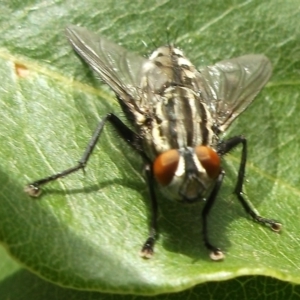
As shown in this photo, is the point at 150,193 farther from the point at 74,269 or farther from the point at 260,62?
the point at 260,62

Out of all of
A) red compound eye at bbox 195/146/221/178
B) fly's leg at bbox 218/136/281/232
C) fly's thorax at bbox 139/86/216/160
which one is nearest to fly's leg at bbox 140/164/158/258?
fly's thorax at bbox 139/86/216/160

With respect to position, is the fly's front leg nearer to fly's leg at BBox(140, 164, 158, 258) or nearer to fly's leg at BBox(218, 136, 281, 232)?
fly's leg at BBox(140, 164, 158, 258)

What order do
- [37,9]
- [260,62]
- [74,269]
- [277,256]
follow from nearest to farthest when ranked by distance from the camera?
[74,269] < [277,256] < [37,9] < [260,62]

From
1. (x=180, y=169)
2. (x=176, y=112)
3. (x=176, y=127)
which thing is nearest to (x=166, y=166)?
(x=180, y=169)

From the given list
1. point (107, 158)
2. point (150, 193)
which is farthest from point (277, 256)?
point (107, 158)

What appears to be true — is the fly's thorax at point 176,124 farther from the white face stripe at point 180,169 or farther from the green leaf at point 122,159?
the green leaf at point 122,159

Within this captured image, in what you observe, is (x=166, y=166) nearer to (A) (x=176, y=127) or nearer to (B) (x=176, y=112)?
(A) (x=176, y=127)

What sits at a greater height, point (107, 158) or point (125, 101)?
point (125, 101)
